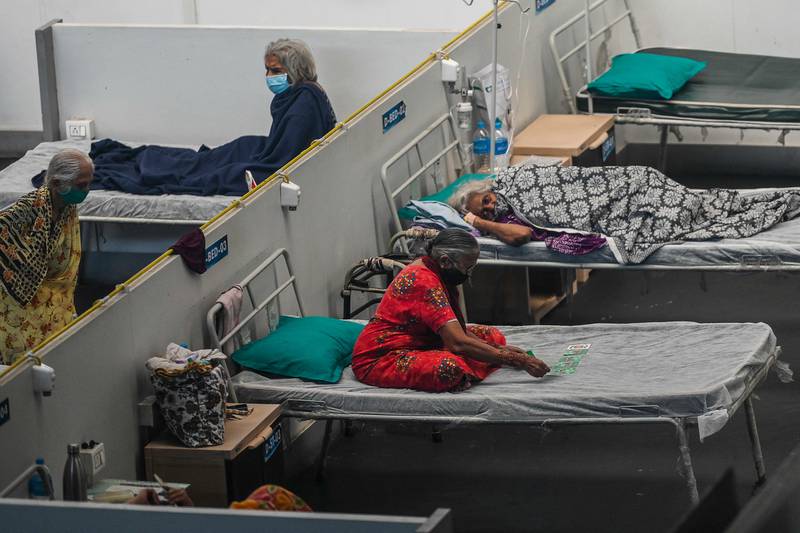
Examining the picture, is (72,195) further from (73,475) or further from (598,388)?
(598,388)

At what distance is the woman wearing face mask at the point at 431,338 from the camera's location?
200 inches

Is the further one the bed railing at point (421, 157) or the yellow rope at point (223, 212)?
the bed railing at point (421, 157)

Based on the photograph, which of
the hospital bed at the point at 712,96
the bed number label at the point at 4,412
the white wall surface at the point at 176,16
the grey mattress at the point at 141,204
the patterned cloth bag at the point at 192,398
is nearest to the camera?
the bed number label at the point at 4,412

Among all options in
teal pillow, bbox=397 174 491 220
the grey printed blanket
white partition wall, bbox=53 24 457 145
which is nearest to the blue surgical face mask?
teal pillow, bbox=397 174 491 220

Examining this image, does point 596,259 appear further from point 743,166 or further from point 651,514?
point 743,166

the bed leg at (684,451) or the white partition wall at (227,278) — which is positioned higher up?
the white partition wall at (227,278)

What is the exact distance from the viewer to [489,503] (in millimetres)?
5258

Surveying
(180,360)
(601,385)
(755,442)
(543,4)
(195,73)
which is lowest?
(755,442)

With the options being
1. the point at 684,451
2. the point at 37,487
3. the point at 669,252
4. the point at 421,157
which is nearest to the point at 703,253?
the point at 669,252

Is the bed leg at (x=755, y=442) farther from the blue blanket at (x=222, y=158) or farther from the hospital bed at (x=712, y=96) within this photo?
the hospital bed at (x=712, y=96)

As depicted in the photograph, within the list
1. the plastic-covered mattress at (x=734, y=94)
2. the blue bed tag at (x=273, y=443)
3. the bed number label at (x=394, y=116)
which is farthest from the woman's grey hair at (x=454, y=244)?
the plastic-covered mattress at (x=734, y=94)

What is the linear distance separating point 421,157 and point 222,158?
1.39 meters

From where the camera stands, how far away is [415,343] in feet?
17.3

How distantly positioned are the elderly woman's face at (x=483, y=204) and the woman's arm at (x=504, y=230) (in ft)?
0.23
